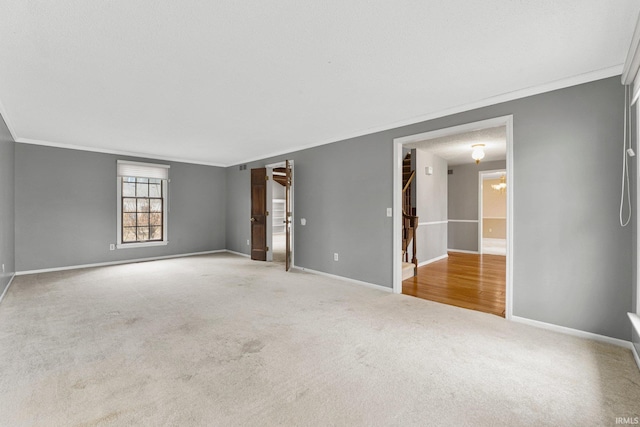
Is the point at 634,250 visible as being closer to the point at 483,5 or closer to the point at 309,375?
the point at 483,5

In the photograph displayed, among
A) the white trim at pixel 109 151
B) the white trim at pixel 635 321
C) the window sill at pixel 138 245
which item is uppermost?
the white trim at pixel 109 151

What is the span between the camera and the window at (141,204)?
6.34 m

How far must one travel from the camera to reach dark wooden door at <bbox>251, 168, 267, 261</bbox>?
6.60 meters

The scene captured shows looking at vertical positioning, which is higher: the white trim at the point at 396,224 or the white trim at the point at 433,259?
the white trim at the point at 396,224

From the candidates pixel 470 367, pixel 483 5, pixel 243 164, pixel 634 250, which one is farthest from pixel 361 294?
pixel 243 164

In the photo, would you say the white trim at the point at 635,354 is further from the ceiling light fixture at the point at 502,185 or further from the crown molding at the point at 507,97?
the ceiling light fixture at the point at 502,185

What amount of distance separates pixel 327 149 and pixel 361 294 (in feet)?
8.40

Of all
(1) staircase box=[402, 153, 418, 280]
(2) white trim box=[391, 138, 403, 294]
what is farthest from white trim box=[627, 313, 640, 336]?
(1) staircase box=[402, 153, 418, 280]

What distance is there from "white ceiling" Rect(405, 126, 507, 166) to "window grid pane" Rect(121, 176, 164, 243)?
5.87m

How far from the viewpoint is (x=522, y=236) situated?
3049mm

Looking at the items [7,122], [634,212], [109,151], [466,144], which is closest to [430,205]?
[466,144]

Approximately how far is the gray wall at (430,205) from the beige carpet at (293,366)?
284cm

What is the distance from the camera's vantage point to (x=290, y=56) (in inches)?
94.0

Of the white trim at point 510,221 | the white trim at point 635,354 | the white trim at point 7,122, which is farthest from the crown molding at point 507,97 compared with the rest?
the white trim at point 7,122
